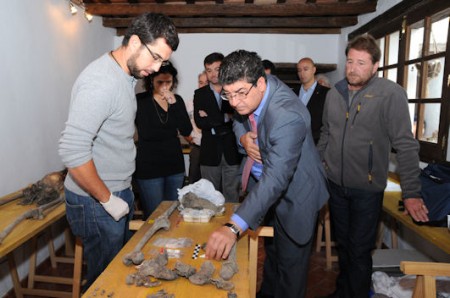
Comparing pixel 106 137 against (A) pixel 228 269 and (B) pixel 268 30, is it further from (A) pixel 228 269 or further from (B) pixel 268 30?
(B) pixel 268 30

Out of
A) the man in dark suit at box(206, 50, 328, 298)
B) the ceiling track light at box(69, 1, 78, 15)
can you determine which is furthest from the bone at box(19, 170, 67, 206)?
the ceiling track light at box(69, 1, 78, 15)

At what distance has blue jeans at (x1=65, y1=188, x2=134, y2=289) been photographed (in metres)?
1.71

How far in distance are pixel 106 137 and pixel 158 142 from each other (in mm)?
Result: 1194

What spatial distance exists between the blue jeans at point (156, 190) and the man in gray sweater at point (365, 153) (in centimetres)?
122

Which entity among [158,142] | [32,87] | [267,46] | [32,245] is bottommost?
[32,245]

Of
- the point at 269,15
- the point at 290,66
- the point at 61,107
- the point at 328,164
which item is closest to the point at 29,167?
the point at 61,107

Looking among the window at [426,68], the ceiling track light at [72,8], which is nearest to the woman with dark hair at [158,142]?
the ceiling track light at [72,8]

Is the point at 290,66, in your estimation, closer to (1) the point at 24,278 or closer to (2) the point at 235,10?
(2) the point at 235,10

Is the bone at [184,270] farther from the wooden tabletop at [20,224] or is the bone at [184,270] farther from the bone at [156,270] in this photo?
the wooden tabletop at [20,224]

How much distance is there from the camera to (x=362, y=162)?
2.33 metres

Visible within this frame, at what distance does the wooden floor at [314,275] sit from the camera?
3.01 meters

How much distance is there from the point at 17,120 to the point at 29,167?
0.47 m

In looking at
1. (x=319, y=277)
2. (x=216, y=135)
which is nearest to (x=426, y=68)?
(x=216, y=135)

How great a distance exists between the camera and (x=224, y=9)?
196 inches
